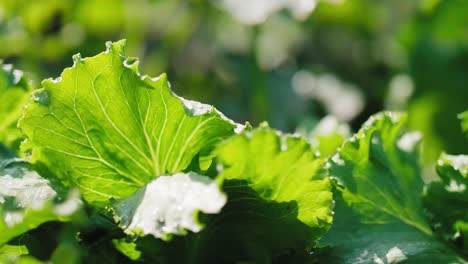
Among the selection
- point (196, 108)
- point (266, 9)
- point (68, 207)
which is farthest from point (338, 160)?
point (266, 9)

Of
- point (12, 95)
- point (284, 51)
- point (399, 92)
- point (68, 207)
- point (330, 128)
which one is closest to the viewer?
point (68, 207)

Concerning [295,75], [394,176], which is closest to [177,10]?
[295,75]

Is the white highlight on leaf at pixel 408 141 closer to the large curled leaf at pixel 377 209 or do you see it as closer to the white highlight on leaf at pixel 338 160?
the large curled leaf at pixel 377 209

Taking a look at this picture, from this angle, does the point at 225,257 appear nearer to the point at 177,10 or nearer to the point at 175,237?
the point at 175,237

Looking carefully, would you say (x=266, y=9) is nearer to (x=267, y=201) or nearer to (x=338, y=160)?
(x=338, y=160)

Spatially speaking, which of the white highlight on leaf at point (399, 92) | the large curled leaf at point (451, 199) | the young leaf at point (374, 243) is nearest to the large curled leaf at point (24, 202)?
the young leaf at point (374, 243)
